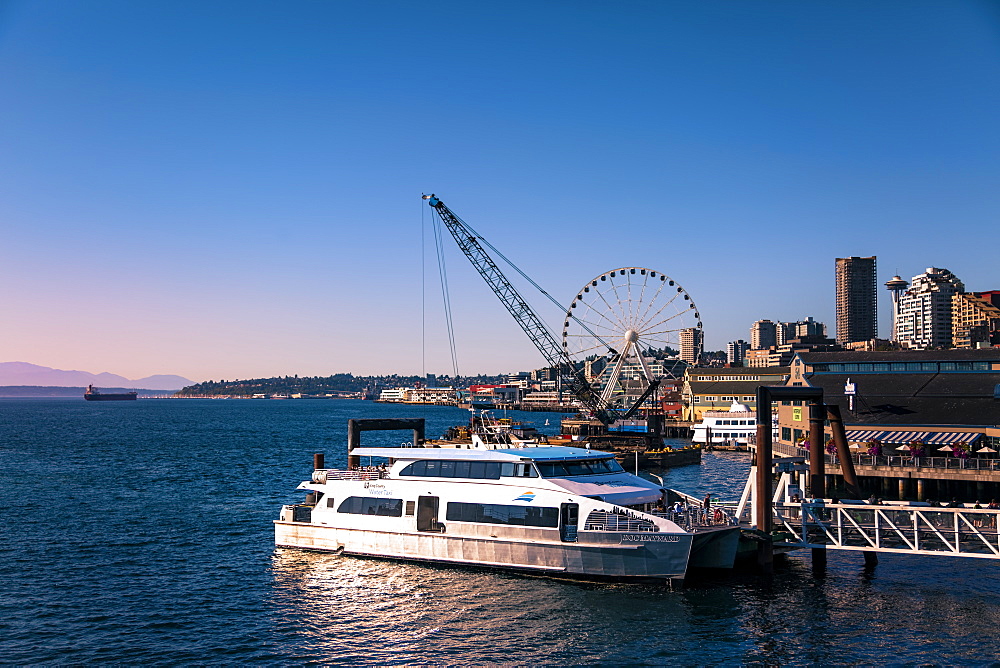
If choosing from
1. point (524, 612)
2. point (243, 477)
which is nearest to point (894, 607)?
point (524, 612)

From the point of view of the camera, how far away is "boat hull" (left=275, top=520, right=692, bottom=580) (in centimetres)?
3328

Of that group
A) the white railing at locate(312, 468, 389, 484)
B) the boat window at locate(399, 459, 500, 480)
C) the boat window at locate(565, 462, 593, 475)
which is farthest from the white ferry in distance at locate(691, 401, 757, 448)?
the boat window at locate(399, 459, 500, 480)

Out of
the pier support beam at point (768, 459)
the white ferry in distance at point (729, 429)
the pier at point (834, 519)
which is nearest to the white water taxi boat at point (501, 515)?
the pier support beam at point (768, 459)

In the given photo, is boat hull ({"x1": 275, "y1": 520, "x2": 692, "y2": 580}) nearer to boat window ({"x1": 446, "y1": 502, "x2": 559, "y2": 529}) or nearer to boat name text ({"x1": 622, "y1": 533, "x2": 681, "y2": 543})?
boat name text ({"x1": 622, "y1": 533, "x2": 681, "y2": 543})

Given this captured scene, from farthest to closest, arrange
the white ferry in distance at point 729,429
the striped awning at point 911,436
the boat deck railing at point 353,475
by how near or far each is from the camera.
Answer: the white ferry in distance at point 729,429 → the striped awning at point 911,436 → the boat deck railing at point 353,475

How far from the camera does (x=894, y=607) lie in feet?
103

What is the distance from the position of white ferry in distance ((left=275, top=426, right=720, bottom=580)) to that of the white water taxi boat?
4cm

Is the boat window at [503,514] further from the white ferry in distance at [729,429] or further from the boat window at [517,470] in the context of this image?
the white ferry in distance at [729,429]

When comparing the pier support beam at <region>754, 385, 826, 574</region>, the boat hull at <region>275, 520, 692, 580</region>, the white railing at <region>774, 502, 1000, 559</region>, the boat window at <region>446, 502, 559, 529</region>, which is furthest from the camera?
the boat window at <region>446, 502, 559, 529</region>

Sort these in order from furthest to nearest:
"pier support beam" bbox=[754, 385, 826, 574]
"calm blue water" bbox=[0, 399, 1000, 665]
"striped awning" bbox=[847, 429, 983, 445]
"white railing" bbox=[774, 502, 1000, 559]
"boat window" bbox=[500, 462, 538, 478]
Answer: "striped awning" bbox=[847, 429, 983, 445] → "boat window" bbox=[500, 462, 538, 478] → "pier support beam" bbox=[754, 385, 826, 574] → "white railing" bbox=[774, 502, 1000, 559] → "calm blue water" bbox=[0, 399, 1000, 665]

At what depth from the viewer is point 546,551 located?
34938 mm

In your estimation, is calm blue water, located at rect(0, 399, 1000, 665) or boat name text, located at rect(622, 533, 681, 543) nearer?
calm blue water, located at rect(0, 399, 1000, 665)

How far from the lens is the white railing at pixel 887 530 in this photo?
110 feet

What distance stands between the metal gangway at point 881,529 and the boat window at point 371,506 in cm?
1551
